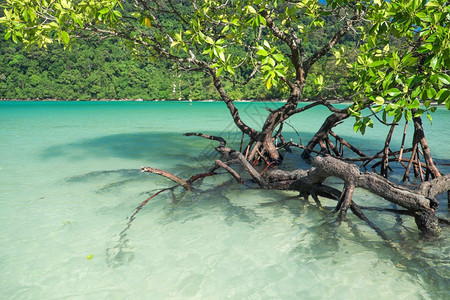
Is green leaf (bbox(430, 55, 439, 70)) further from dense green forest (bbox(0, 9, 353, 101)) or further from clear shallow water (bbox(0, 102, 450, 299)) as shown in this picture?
dense green forest (bbox(0, 9, 353, 101))

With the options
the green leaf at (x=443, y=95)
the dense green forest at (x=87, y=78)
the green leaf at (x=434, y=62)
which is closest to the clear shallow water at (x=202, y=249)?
the green leaf at (x=443, y=95)

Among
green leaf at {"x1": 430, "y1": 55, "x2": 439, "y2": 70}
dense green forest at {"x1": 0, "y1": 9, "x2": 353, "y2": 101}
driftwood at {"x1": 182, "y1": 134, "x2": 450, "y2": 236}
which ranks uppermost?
green leaf at {"x1": 430, "y1": 55, "x2": 439, "y2": 70}

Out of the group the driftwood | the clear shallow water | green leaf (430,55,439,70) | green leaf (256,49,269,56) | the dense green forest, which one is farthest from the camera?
the dense green forest

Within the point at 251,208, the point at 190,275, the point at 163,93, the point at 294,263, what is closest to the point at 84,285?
the point at 190,275

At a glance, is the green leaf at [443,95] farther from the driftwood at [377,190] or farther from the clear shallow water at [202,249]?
the clear shallow water at [202,249]

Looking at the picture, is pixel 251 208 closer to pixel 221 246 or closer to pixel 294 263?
pixel 221 246

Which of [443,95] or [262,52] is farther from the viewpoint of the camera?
[262,52]

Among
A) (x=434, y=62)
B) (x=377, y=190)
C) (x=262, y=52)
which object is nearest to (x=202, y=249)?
(x=377, y=190)

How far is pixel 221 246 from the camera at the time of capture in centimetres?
400

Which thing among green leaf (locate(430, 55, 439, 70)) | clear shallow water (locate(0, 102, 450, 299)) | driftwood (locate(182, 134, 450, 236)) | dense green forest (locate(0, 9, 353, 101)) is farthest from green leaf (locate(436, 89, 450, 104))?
dense green forest (locate(0, 9, 353, 101))

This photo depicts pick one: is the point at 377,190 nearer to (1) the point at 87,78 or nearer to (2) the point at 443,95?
(2) the point at 443,95

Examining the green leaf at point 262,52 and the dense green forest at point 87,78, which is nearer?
the green leaf at point 262,52

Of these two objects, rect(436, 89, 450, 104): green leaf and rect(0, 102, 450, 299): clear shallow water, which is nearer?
rect(436, 89, 450, 104): green leaf

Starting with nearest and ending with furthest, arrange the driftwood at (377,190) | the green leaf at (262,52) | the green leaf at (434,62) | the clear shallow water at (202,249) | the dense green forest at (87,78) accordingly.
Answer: the green leaf at (434,62), the clear shallow water at (202,249), the green leaf at (262,52), the driftwood at (377,190), the dense green forest at (87,78)
